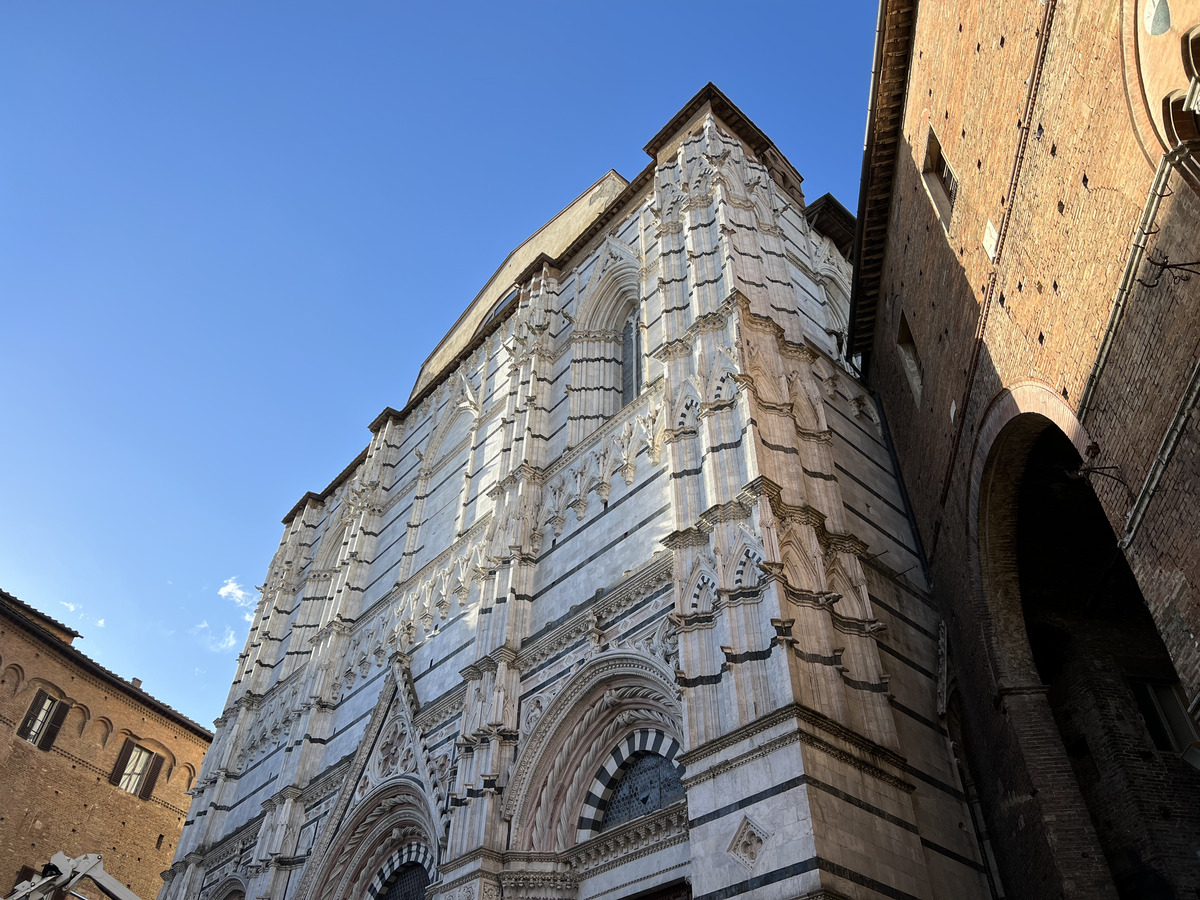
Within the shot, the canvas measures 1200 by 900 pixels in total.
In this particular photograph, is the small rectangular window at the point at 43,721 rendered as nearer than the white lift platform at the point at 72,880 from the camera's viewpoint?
No

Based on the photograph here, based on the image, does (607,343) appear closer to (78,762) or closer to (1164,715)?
(1164,715)

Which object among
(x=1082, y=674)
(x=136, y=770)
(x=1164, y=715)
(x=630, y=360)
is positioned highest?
(x=630, y=360)

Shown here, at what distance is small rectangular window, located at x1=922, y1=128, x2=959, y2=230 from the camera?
10.9m

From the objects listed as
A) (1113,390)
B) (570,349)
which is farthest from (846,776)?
(570,349)

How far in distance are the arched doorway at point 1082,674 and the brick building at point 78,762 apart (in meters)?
24.1

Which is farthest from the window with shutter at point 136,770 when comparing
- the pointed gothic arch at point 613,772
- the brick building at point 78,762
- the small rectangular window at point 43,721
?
the pointed gothic arch at point 613,772

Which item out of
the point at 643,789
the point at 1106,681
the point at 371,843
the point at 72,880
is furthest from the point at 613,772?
the point at 72,880

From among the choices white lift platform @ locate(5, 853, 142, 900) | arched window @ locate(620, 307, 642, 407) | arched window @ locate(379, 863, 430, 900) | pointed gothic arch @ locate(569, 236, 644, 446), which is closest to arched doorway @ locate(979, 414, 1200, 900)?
pointed gothic arch @ locate(569, 236, 644, 446)

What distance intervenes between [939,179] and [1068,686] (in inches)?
257

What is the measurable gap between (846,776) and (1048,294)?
4.70 m

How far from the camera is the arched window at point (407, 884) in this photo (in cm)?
1270

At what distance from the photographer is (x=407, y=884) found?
515 inches

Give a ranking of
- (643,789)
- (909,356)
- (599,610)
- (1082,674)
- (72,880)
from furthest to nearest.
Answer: (909,356)
(72,880)
(599,610)
(1082,674)
(643,789)

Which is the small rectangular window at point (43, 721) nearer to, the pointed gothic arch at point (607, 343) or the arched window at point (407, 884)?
the arched window at point (407, 884)
